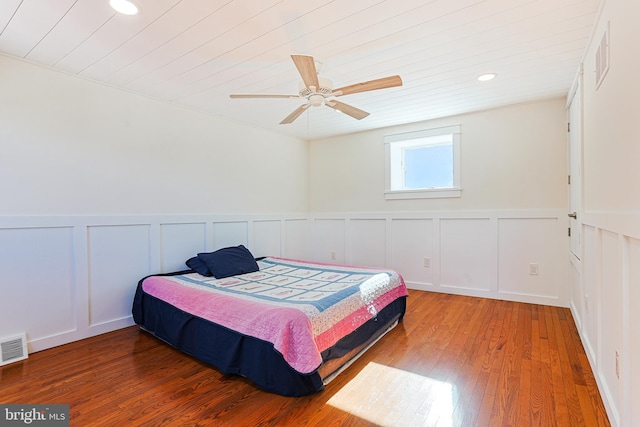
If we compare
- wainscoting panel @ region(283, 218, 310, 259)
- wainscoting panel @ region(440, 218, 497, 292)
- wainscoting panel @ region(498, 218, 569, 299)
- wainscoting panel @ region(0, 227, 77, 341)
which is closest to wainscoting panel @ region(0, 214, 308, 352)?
wainscoting panel @ region(0, 227, 77, 341)

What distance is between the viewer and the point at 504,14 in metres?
1.87

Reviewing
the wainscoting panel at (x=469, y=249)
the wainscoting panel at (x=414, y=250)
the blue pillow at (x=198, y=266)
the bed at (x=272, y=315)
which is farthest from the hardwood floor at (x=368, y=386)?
the wainscoting panel at (x=414, y=250)

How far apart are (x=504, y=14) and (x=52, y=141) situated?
137 inches

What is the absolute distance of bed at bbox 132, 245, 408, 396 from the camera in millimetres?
1861

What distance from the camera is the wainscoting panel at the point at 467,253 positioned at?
379cm

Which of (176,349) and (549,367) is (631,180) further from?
(176,349)

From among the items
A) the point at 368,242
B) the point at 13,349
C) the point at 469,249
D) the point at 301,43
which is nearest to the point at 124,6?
the point at 301,43

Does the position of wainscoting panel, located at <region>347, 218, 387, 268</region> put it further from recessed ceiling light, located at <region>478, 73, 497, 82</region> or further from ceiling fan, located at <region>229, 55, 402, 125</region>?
ceiling fan, located at <region>229, 55, 402, 125</region>

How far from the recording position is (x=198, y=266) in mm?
3242

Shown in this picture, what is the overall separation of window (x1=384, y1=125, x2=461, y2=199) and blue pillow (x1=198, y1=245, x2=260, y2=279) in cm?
226

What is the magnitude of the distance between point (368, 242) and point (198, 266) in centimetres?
251

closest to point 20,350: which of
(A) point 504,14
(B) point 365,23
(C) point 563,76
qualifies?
(B) point 365,23

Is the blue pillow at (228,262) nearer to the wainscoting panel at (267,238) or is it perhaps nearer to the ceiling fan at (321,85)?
the wainscoting panel at (267,238)

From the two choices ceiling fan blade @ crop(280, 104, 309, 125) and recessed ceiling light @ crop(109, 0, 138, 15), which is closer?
recessed ceiling light @ crop(109, 0, 138, 15)
